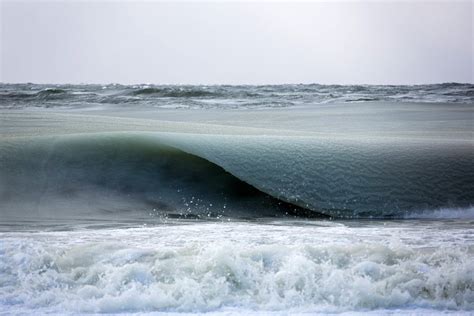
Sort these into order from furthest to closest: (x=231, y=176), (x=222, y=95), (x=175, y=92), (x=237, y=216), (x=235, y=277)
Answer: (x=175, y=92) → (x=222, y=95) → (x=231, y=176) → (x=237, y=216) → (x=235, y=277)

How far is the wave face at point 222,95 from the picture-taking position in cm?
1137

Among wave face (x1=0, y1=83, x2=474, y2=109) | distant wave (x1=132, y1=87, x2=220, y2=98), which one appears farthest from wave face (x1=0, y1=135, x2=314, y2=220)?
distant wave (x1=132, y1=87, x2=220, y2=98)

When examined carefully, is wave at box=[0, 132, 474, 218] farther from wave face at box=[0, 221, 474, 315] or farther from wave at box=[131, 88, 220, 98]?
wave at box=[131, 88, 220, 98]

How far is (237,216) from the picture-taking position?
4656 mm

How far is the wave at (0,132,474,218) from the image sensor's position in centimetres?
471

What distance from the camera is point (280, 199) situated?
4781 millimetres

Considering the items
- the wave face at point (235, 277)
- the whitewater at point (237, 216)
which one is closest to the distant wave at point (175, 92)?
the whitewater at point (237, 216)

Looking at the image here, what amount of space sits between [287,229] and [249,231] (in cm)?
29

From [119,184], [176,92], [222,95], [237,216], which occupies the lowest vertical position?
[237,216]

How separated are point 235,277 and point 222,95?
9916 mm

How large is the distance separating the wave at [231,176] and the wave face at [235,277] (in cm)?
114

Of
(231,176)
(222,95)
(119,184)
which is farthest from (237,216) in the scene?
(222,95)

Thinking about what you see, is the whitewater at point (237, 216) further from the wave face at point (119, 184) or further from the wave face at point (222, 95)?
the wave face at point (222, 95)

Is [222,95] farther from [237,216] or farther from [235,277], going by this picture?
[235,277]
